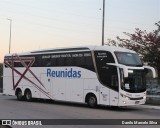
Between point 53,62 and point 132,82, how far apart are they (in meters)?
6.17

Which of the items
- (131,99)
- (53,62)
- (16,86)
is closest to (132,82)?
(131,99)

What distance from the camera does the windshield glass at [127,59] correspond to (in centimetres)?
2250

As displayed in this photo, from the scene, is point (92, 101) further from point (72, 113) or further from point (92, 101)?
point (72, 113)

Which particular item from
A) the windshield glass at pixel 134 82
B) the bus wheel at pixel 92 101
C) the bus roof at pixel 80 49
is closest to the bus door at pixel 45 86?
the bus roof at pixel 80 49

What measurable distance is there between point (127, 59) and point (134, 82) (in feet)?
4.45

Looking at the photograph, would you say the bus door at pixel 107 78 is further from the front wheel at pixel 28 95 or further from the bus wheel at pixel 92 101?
the front wheel at pixel 28 95

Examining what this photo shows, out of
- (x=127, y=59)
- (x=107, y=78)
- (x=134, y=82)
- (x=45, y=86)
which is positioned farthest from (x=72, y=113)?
(x=45, y=86)

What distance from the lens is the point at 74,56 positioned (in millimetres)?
24828

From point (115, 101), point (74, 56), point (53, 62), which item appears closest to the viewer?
point (115, 101)

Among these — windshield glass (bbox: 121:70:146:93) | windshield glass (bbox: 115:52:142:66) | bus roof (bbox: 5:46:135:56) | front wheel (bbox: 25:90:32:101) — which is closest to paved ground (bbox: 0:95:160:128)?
windshield glass (bbox: 121:70:146:93)

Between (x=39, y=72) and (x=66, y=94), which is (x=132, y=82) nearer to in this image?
(x=66, y=94)

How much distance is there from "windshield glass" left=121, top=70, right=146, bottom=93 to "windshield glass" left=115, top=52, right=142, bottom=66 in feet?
1.61

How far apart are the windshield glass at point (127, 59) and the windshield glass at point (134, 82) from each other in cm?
49

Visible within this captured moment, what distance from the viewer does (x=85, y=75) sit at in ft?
79.0
